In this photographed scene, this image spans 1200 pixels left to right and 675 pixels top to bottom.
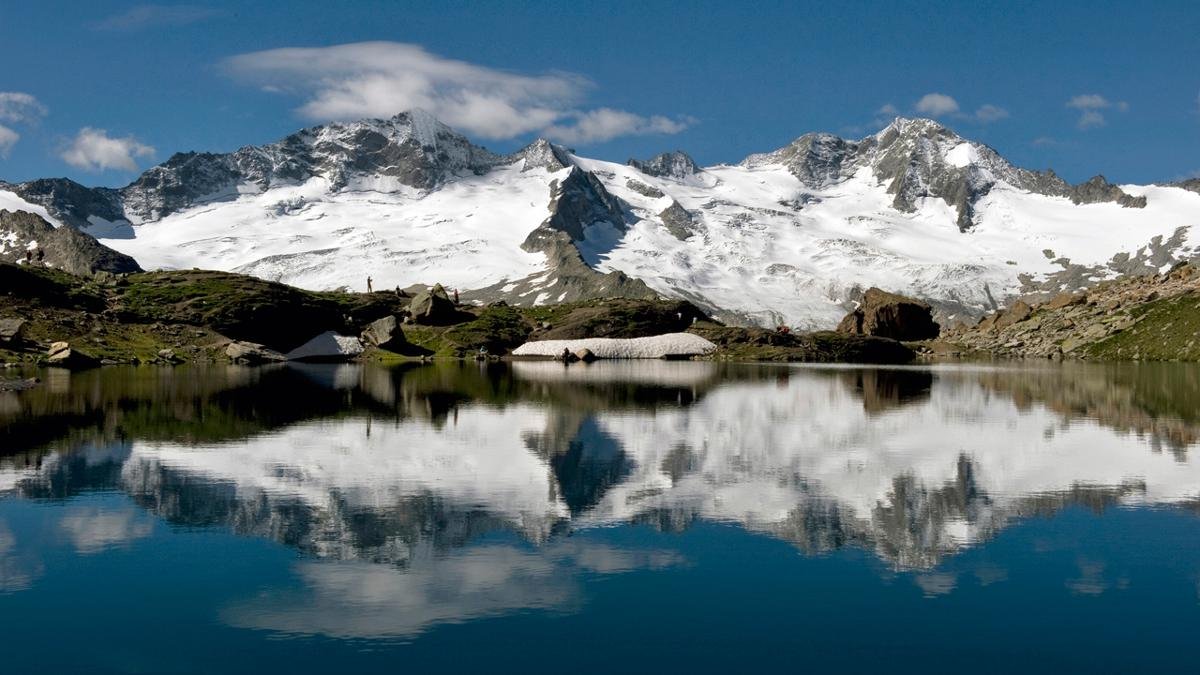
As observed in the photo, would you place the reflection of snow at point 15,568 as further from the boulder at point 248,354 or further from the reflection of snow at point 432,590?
the boulder at point 248,354

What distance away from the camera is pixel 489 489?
50156mm

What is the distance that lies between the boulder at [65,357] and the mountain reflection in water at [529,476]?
45.3 metres

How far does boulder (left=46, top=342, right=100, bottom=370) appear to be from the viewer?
14814 cm

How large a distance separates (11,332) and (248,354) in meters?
42.0

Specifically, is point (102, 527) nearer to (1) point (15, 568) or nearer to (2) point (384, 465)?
(1) point (15, 568)

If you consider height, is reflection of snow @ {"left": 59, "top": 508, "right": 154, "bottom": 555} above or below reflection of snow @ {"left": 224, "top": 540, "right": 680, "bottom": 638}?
above

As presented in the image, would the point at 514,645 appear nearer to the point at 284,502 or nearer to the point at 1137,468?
the point at 284,502

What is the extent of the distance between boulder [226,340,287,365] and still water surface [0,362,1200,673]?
107 metres

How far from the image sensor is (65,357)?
14875 cm

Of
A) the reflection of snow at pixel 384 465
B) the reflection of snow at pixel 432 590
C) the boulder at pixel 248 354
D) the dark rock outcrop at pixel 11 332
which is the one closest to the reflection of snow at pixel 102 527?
the reflection of snow at pixel 384 465

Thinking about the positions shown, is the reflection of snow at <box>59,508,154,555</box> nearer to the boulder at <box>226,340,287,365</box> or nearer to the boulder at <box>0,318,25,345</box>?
the boulder at <box>0,318,25,345</box>

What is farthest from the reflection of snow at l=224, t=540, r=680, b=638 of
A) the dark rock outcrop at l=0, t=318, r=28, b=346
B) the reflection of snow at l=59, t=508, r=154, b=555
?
the dark rock outcrop at l=0, t=318, r=28, b=346

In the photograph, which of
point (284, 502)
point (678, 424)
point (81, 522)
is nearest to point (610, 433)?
point (678, 424)

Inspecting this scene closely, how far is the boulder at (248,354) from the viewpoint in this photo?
185712 mm
